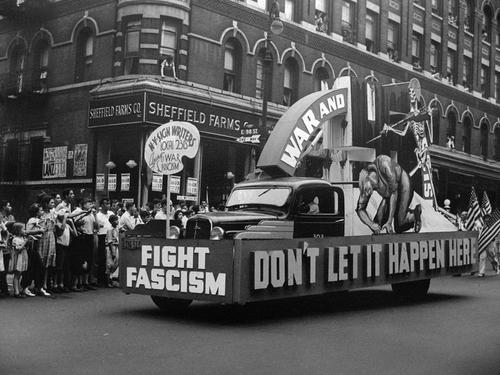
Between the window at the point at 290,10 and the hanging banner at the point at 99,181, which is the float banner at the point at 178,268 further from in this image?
the window at the point at 290,10

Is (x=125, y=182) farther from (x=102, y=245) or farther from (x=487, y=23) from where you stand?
(x=487, y=23)

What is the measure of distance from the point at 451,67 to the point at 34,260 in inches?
1209

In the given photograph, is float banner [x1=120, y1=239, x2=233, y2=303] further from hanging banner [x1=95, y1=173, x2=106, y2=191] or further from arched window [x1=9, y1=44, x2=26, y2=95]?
arched window [x1=9, y1=44, x2=26, y2=95]

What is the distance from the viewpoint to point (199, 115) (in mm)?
22250

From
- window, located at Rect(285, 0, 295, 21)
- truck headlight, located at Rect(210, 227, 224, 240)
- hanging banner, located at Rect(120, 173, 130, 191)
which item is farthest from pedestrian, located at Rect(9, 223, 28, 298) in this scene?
window, located at Rect(285, 0, 295, 21)

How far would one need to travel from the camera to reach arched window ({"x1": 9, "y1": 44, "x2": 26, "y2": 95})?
83.8 ft

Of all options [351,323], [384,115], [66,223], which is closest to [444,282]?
[384,115]

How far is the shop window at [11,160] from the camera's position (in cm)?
2545

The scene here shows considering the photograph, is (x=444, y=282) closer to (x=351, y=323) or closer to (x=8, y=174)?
(x=351, y=323)

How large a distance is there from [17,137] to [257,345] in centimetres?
2067

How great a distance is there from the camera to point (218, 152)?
77.4ft

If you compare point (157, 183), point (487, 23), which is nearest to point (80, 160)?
point (157, 183)

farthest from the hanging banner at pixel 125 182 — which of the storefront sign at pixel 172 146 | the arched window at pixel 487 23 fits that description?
the arched window at pixel 487 23

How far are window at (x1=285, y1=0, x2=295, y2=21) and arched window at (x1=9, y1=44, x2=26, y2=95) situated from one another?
1061 cm
